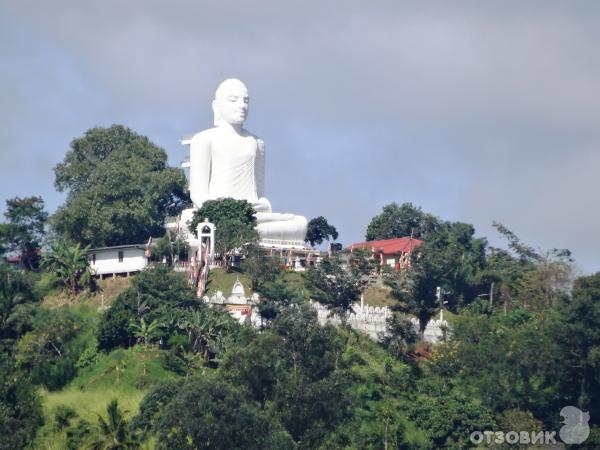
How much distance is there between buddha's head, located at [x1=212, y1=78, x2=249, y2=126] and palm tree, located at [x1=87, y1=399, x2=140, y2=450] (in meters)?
19.5

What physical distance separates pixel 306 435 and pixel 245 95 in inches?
757

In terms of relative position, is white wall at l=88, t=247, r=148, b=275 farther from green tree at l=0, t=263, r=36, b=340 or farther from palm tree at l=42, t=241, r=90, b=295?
green tree at l=0, t=263, r=36, b=340

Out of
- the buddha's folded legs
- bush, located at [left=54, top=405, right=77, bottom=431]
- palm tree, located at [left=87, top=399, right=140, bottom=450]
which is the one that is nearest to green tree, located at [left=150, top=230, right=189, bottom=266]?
the buddha's folded legs

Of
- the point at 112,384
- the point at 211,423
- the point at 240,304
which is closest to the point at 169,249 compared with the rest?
the point at 240,304

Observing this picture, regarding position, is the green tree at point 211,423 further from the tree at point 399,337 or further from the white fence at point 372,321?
the white fence at point 372,321

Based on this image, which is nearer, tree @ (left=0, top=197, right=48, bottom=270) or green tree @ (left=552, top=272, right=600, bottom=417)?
green tree @ (left=552, top=272, right=600, bottom=417)

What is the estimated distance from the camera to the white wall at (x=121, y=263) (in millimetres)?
47312

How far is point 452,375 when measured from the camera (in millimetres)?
41594

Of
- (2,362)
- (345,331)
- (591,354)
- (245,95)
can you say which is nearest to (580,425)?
(591,354)

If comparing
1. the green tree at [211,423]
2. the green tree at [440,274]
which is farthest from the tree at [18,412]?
the green tree at [440,274]

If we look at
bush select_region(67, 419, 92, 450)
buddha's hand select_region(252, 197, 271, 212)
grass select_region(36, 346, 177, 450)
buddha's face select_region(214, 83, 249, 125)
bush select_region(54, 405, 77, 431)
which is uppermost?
buddha's face select_region(214, 83, 249, 125)

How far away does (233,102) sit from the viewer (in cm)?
5247

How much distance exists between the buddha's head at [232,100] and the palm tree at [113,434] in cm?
1950

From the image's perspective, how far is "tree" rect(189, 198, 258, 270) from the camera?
153ft
